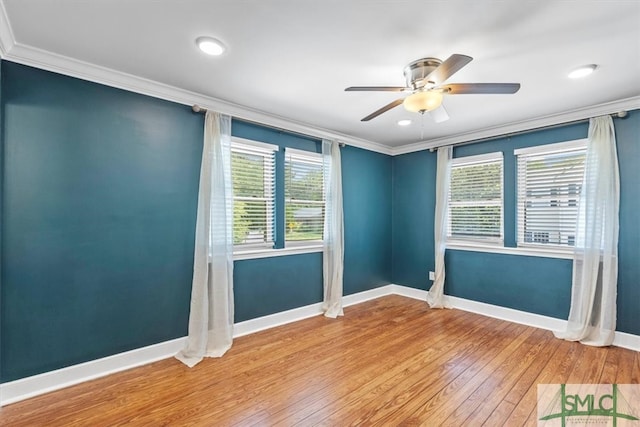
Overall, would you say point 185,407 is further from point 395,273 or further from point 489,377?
point 395,273

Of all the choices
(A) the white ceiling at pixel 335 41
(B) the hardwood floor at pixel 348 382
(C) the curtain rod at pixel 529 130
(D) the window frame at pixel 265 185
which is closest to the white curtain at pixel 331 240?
(B) the hardwood floor at pixel 348 382

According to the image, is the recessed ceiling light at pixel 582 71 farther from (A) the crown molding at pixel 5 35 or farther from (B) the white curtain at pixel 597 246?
(A) the crown molding at pixel 5 35

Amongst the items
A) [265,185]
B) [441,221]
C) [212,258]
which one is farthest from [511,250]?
[212,258]

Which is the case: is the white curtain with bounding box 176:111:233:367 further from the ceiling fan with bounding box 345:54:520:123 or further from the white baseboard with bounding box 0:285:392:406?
the ceiling fan with bounding box 345:54:520:123

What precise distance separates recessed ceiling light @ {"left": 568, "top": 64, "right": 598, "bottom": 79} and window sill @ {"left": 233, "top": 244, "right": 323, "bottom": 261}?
120 inches

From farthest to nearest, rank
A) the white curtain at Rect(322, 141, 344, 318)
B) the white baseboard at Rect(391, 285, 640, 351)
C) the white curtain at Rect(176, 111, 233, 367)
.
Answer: the white curtain at Rect(322, 141, 344, 318) < the white baseboard at Rect(391, 285, 640, 351) < the white curtain at Rect(176, 111, 233, 367)

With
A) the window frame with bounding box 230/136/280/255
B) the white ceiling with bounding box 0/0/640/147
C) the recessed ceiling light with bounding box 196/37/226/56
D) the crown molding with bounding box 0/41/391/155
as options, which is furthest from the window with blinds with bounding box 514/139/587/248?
the recessed ceiling light with bounding box 196/37/226/56

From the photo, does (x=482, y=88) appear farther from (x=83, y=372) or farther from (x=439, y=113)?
(x=83, y=372)

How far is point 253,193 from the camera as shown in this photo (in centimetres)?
342

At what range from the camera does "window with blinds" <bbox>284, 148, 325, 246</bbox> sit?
12.3ft

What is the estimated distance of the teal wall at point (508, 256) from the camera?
297cm

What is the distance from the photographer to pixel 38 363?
218 cm

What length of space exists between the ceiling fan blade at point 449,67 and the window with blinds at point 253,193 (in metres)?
2.08

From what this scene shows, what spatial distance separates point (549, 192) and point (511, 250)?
0.82 meters
